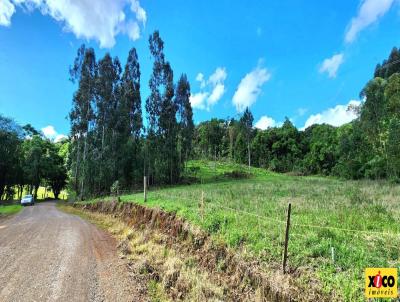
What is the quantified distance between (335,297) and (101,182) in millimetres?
35309

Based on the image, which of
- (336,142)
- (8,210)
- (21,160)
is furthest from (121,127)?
(336,142)

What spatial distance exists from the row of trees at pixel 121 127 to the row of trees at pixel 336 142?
26.2m

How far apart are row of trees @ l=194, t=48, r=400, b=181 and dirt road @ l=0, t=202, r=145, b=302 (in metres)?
30.6

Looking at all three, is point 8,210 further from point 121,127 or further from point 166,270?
point 166,270

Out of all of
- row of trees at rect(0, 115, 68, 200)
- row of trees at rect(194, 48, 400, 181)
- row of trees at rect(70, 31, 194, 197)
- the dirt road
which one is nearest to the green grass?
row of trees at rect(70, 31, 194, 197)

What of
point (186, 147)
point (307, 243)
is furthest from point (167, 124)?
point (307, 243)

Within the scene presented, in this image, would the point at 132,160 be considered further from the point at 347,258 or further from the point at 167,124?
the point at 347,258

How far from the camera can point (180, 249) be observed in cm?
975

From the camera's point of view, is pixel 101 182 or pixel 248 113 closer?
pixel 101 182

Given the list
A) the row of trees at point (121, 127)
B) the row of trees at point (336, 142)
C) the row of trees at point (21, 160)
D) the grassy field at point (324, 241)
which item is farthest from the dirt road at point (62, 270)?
the row of trees at point (21, 160)

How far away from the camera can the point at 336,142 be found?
6756 cm

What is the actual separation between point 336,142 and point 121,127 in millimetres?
51606

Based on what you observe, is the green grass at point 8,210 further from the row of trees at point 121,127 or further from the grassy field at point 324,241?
the grassy field at point 324,241

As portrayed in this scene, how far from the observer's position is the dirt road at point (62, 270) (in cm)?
685
